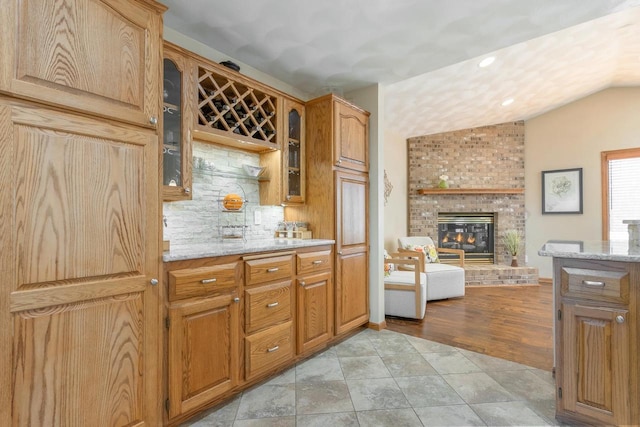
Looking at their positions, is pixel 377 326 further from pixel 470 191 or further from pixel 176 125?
pixel 470 191

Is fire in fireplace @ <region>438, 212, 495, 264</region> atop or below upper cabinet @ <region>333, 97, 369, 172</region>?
below

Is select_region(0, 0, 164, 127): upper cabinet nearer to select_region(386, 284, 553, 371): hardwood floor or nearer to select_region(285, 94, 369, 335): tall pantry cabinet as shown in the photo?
select_region(285, 94, 369, 335): tall pantry cabinet

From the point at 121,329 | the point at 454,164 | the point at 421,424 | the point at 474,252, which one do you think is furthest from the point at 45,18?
the point at 474,252

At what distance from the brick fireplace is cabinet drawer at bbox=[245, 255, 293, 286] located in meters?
3.83

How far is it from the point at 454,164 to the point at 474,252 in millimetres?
1730

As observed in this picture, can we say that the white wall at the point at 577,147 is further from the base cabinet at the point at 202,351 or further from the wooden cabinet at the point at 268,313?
the base cabinet at the point at 202,351

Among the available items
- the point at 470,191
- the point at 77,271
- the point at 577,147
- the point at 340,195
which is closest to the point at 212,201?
the point at 340,195

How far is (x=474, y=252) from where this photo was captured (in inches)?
233

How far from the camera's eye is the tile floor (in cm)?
178

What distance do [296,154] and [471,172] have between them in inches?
166

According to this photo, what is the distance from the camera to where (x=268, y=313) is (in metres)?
2.16

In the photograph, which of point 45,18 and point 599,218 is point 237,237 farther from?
point 599,218

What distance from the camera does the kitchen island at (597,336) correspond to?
4.97ft

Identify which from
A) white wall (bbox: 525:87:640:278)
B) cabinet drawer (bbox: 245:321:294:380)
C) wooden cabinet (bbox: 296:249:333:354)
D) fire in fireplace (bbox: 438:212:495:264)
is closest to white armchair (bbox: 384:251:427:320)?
wooden cabinet (bbox: 296:249:333:354)
